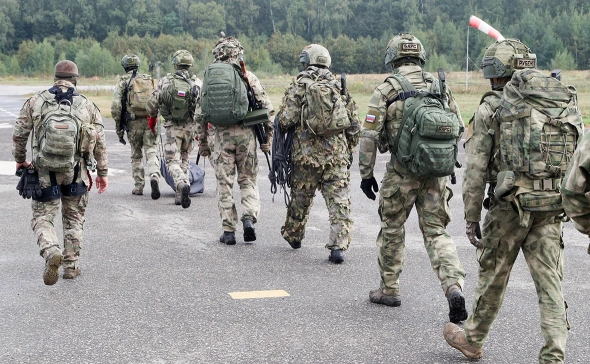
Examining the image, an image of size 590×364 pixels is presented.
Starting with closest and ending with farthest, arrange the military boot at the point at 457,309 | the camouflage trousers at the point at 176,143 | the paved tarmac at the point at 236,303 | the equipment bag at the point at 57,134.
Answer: the paved tarmac at the point at 236,303, the military boot at the point at 457,309, the equipment bag at the point at 57,134, the camouflage trousers at the point at 176,143

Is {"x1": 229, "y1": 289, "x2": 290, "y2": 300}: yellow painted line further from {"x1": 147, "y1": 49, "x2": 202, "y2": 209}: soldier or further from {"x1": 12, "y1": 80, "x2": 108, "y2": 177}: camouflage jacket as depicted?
{"x1": 147, "y1": 49, "x2": 202, "y2": 209}: soldier

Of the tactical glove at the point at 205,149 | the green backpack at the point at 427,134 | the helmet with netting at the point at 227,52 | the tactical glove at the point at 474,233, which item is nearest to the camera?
the tactical glove at the point at 474,233

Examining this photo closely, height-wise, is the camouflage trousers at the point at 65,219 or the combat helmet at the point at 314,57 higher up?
the combat helmet at the point at 314,57

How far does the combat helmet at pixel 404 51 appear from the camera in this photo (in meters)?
6.16

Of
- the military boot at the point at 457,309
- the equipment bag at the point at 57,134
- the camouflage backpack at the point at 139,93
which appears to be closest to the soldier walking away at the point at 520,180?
the military boot at the point at 457,309

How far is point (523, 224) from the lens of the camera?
459 cm

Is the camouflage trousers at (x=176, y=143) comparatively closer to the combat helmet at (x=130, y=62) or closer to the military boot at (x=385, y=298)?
the combat helmet at (x=130, y=62)

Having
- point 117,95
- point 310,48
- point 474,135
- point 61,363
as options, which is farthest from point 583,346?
point 117,95

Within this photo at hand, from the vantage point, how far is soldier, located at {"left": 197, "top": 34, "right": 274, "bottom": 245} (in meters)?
8.45

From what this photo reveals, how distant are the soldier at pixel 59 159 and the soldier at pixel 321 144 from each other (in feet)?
5.72

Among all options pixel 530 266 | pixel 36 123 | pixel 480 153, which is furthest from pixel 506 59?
pixel 36 123

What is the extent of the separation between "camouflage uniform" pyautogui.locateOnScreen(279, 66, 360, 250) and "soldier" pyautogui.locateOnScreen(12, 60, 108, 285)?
172 centimetres

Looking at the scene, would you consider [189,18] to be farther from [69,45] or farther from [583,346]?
[583,346]

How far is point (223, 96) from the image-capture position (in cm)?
816
